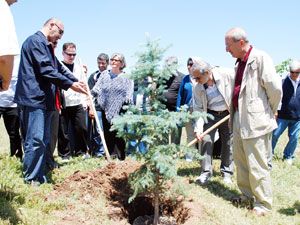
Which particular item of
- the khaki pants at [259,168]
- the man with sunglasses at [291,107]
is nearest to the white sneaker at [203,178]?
the khaki pants at [259,168]

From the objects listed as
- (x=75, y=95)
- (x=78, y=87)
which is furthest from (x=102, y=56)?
(x=78, y=87)

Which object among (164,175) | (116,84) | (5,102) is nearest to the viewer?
→ (164,175)

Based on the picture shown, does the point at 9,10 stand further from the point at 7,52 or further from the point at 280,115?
the point at 280,115

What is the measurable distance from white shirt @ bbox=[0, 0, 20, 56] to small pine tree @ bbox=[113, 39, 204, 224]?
60.1 inches

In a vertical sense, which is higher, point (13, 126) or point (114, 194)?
point (13, 126)

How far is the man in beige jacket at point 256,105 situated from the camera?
5289 millimetres

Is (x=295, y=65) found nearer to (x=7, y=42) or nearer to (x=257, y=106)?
(x=257, y=106)

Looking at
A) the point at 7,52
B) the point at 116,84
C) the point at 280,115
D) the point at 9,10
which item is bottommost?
the point at 280,115

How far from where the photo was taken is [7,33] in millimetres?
3578

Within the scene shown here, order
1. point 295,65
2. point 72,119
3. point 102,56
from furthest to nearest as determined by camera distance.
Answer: point 102,56, point 295,65, point 72,119

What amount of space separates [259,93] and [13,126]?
14.7ft

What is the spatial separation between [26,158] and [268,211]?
3346 millimetres

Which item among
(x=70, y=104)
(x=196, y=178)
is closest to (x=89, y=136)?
(x=70, y=104)

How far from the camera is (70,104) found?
26.0ft
